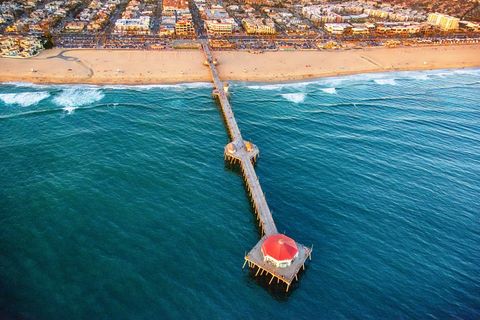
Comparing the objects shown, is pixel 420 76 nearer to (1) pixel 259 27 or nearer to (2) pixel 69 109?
(1) pixel 259 27

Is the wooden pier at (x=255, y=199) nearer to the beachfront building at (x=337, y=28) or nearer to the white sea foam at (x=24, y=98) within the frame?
the white sea foam at (x=24, y=98)

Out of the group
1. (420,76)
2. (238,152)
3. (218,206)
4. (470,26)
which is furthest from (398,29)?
(218,206)

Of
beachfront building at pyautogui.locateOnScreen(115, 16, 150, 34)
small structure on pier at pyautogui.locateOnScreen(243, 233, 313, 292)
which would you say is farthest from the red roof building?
beachfront building at pyautogui.locateOnScreen(115, 16, 150, 34)

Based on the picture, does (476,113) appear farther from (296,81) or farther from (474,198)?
(296,81)

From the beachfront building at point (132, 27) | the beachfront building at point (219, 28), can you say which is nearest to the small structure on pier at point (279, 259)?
the beachfront building at point (219, 28)

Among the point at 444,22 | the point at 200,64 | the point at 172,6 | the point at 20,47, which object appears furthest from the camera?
the point at 172,6

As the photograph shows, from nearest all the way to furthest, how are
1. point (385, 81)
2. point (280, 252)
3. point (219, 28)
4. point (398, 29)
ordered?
1. point (280, 252)
2. point (385, 81)
3. point (219, 28)
4. point (398, 29)

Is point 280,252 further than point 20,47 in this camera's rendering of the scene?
No
